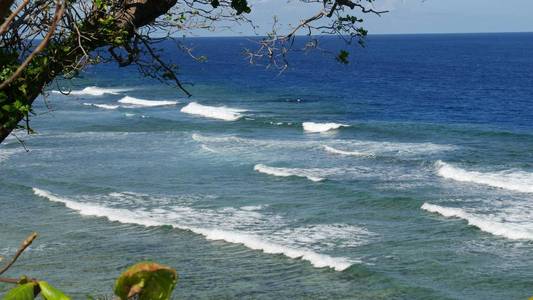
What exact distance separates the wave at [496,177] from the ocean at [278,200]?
65 mm

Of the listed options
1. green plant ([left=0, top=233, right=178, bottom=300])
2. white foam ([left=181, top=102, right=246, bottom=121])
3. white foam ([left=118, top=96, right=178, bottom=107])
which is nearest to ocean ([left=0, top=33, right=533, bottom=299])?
white foam ([left=181, top=102, right=246, bottom=121])

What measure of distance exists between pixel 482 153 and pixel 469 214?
10.2 meters

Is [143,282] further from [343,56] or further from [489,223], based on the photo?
[489,223]

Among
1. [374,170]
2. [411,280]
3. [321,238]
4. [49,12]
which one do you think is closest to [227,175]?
[374,170]

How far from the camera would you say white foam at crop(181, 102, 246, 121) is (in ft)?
132

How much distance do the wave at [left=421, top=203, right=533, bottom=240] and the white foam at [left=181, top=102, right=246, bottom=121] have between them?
19.9 m

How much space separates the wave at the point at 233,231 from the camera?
1636 centimetres

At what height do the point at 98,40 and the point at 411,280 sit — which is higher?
the point at 98,40

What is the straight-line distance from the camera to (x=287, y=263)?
52.5 ft

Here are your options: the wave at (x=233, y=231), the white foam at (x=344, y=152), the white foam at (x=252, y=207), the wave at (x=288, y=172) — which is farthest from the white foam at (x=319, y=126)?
the wave at (x=233, y=231)

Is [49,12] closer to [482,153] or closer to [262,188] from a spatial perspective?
[262,188]

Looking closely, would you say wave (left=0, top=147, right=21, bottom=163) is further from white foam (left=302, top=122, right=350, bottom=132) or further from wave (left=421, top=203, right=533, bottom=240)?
wave (left=421, top=203, right=533, bottom=240)

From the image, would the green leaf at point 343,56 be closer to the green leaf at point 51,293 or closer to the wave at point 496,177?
the green leaf at point 51,293

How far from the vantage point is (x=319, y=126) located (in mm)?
36656
